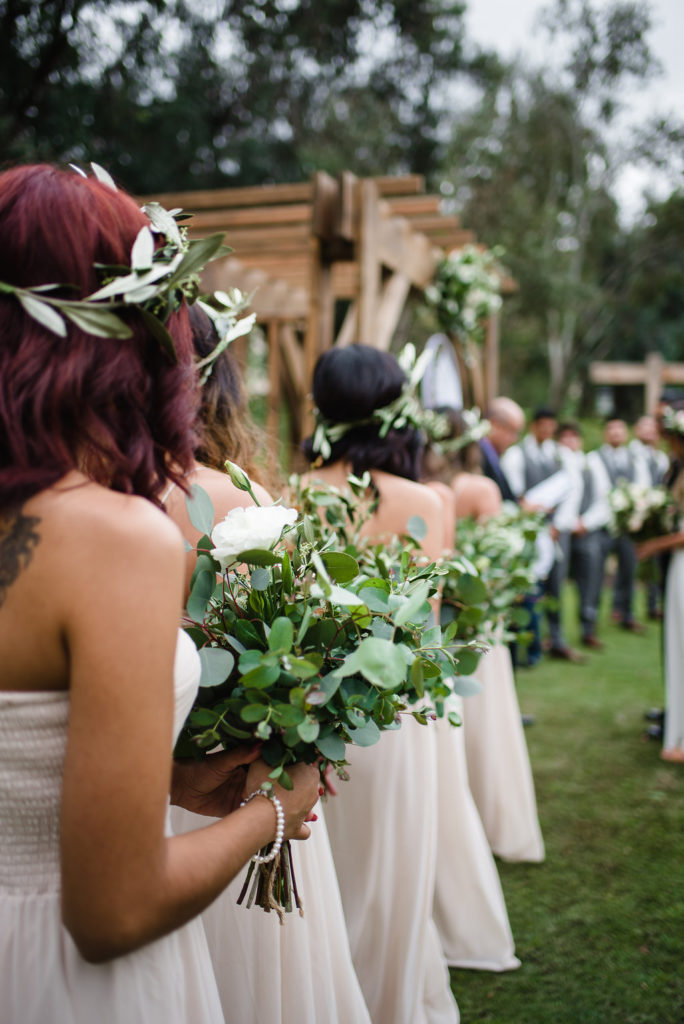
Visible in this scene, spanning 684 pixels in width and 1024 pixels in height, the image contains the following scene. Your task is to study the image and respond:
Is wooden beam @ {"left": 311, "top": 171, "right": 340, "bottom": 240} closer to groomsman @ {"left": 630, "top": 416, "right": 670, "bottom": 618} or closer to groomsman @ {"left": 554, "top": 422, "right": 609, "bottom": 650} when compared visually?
groomsman @ {"left": 554, "top": 422, "right": 609, "bottom": 650}

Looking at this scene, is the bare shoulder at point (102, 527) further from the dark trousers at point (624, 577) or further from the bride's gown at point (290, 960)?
the dark trousers at point (624, 577)

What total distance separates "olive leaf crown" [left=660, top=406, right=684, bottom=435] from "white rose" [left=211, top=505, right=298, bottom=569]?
455cm

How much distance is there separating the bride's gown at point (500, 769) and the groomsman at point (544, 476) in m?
3.35

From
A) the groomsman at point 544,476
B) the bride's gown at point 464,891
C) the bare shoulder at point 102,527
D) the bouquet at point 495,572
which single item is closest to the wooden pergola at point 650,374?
the groomsman at point 544,476

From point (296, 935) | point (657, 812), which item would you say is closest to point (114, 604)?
point (296, 935)

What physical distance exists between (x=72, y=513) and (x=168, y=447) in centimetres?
23

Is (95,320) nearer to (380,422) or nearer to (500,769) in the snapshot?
(380,422)

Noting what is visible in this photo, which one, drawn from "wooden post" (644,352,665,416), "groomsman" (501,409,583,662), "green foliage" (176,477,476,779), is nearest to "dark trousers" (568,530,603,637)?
"groomsman" (501,409,583,662)

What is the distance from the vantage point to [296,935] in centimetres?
164

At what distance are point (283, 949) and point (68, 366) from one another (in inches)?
50.3

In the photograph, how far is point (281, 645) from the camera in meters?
1.37

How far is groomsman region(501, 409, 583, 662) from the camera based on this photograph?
25.1ft

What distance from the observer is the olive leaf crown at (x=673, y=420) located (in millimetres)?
5301

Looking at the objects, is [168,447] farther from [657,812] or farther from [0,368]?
[657,812]
